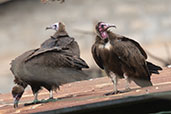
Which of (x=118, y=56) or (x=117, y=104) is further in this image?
(x=118, y=56)

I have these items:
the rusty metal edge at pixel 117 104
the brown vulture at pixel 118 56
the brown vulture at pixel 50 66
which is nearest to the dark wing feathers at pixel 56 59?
the brown vulture at pixel 50 66

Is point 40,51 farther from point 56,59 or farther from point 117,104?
point 117,104

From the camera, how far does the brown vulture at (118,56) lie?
5.37 meters

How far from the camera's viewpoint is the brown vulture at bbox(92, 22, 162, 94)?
537cm

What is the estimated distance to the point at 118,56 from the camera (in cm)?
537

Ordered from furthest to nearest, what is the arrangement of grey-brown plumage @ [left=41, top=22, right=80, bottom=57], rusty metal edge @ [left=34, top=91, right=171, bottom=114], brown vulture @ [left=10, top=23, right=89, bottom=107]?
1. grey-brown plumage @ [left=41, top=22, right=80, bottom=57]
2. brown vulture @ [left=10, top=23, right=89, bottom=107]
3. rusty metal edge @ [left=34, top=91, right=171, bottom=114]

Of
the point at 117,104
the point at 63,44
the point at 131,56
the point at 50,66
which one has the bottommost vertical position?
the point at 117,104

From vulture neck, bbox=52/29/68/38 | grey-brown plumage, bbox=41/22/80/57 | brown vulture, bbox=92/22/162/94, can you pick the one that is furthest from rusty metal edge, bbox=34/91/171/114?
vulture neck, bbox=52/29/68/38

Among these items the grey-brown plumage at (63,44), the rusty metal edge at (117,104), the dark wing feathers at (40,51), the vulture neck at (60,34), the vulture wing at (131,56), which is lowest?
the rusty metal edge at (117,104)

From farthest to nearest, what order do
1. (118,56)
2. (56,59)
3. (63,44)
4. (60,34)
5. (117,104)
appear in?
(60,34) < (63,44) < (56,59) < (118,56) < (117,104)

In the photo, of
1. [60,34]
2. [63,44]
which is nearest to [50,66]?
[63,44]

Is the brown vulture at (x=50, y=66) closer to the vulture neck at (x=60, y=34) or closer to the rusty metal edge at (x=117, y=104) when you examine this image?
the vulture neck at (x=60, y=34)

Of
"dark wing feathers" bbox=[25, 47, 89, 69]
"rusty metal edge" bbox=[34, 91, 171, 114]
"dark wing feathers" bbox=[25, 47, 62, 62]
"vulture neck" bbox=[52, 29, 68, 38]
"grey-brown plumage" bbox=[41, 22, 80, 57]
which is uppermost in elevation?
"vulture neck" bbox=[52, 29, 68, 38]

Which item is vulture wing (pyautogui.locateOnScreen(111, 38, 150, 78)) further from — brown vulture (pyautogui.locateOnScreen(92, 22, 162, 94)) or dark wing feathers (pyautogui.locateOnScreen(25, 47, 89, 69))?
dark wing feathers (pyautogui.locateOnScreen(25, 47, 89, 69))
